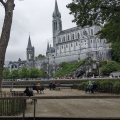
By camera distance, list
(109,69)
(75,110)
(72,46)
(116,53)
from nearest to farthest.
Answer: (75,110), (109,69), (116,53), (72,46)

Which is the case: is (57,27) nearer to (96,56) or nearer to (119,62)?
(96,56)

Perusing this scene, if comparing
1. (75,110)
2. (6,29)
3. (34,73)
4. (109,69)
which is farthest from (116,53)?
(6,29)

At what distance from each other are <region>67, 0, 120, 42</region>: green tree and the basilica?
65.0m

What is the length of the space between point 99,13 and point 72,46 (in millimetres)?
84674

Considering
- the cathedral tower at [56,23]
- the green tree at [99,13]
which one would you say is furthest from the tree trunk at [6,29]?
the cathedral tower at [56,23]

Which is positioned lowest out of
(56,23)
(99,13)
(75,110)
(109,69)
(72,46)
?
(75,110)

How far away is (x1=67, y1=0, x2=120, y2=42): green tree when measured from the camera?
1209 cm

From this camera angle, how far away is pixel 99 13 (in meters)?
13.0

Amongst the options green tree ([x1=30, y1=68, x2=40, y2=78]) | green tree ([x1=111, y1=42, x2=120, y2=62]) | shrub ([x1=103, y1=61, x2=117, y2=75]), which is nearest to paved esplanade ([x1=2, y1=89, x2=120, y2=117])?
shrub ([x1=103, y1=61, x2=117, y2=75])

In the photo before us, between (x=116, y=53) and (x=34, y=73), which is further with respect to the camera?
(x=34, y=73)

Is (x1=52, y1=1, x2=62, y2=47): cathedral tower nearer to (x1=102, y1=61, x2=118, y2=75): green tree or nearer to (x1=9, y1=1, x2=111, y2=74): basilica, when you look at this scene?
(x1=9, y1=1, x2=111, y2=74): basilica

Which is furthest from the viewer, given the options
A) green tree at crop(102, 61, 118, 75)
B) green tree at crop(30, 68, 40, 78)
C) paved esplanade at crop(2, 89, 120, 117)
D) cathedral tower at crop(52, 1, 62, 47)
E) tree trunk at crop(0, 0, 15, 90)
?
cathedral tower at crop(52, 1, 62, 47)

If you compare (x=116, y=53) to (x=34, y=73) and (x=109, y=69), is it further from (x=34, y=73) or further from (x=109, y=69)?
(x=34, y=73)

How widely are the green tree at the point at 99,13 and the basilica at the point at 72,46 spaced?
6498 cm
